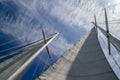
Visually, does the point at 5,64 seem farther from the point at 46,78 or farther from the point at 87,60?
the point at 87,60

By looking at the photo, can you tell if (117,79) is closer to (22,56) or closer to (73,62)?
(73,62)

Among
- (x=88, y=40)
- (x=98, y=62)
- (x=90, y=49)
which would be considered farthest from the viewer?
(x=88, y=40)

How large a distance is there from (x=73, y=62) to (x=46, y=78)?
16.5ft

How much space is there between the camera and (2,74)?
14375mm

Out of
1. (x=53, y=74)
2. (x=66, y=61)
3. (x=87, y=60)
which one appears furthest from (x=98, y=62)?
(x=53, y=74)

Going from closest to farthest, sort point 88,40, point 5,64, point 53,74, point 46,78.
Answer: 1. point 46,78
2. point 53,74
3. point 5,64
4. point 88,40

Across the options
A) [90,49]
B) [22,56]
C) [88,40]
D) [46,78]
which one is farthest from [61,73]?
[88,40]

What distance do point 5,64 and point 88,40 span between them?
1141 cm

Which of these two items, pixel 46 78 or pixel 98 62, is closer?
pixel 46 78

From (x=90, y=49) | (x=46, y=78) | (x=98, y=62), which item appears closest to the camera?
(x=46, y=78)

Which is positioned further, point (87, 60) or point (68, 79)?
point (87, 60)

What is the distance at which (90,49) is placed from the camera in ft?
71.3

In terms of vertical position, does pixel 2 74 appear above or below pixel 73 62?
above

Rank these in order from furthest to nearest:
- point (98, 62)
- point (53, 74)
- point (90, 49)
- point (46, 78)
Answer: point (90, 49)
point (98, 62)
point (53, 74)
point (46, 78)
